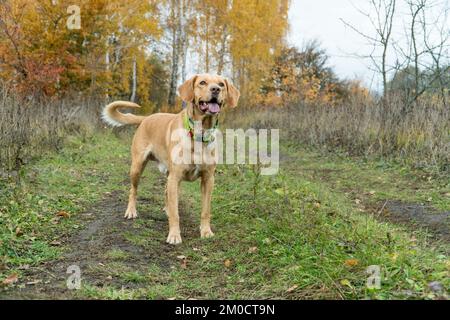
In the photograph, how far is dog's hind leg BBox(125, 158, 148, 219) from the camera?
5.43 meters

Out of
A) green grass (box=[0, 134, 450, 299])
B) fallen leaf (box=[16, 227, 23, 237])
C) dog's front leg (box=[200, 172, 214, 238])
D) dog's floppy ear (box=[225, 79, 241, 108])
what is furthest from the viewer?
dog's floppy ear (box=[225, 79, 241, 108])

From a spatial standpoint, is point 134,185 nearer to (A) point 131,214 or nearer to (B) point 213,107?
(A) point 131,214

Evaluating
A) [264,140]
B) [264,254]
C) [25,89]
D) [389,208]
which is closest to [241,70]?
[264,140]

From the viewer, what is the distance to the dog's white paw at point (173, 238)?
4559 millimetres

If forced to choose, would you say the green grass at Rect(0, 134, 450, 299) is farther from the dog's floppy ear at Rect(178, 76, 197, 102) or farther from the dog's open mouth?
the dog's floppy ear at Rect(178, 76, 197, 102)

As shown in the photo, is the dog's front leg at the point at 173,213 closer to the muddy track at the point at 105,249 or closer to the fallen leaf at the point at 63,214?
the muddy track at the point at 105,249

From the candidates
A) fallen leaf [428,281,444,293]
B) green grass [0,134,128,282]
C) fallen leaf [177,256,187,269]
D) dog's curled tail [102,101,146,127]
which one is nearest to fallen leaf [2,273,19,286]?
green grass [0,134,128,282]

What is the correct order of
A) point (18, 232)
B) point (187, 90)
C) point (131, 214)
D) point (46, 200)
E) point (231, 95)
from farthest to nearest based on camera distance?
point (46, 200) → point (131, 214) → point (231, 95) → point (187, 90) → point (18, 232)

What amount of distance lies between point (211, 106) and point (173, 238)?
4.53ft

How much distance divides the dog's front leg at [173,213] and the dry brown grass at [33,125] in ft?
7.93

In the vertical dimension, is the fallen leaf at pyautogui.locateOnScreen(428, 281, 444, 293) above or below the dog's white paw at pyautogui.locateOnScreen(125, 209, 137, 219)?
above

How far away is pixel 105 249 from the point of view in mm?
4078

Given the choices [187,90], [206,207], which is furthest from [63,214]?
[187,90]
